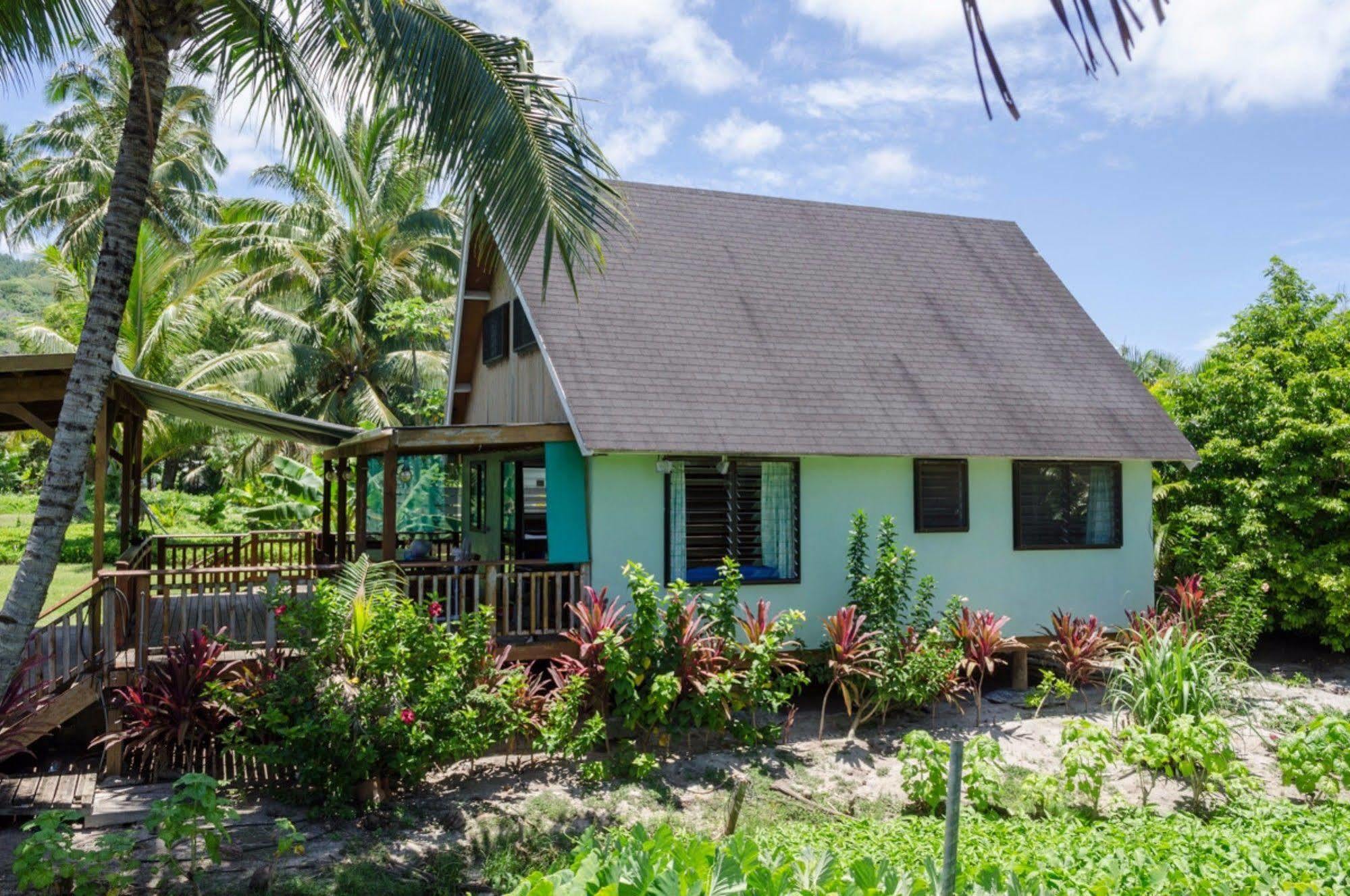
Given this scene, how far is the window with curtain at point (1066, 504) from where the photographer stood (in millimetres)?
13406

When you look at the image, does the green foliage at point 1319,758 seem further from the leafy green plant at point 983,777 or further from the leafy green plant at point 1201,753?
the leafy green plant at point 983,777

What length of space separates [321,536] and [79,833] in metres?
7.60

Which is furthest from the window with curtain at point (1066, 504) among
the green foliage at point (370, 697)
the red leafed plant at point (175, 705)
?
the red leafed plant at point (175, 705)

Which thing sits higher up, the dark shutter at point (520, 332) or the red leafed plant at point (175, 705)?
the dark shutter at point (520, 332)

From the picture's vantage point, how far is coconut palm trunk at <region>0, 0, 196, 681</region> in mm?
6918

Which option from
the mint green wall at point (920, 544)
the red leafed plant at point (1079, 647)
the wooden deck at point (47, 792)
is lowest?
the wooden deck at point (47, 792)

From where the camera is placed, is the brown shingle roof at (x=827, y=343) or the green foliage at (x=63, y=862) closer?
the green foliage at (x=63, y=862)

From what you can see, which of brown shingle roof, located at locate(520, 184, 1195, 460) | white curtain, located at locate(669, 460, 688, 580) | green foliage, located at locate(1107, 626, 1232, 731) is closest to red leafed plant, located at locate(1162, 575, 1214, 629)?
brown shingle roof, located at locate(520, 184, 1195, 460)

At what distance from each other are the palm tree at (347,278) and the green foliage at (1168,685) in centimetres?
2011

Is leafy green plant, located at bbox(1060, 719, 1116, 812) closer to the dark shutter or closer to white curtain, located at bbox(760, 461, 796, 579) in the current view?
white curtain, located at bbox(760, 461, 796, 579)

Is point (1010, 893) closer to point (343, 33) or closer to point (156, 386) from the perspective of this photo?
point (343, 33)

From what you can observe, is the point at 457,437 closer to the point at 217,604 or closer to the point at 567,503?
the point at 567,503

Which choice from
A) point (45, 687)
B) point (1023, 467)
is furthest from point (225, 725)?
point (1023, 467)

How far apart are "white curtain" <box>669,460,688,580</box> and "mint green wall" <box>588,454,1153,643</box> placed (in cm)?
15
